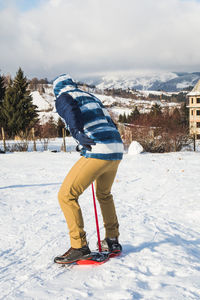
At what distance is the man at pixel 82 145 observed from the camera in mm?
2607

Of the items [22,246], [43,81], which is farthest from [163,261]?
[43,81]

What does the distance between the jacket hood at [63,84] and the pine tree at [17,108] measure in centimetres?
3159

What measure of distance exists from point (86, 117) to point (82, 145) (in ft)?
0.84

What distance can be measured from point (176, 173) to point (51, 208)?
4.82 meters

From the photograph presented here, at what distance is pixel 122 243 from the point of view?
3.52 metres

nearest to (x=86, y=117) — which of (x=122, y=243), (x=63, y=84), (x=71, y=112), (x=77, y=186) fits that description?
(x=71, y=112)

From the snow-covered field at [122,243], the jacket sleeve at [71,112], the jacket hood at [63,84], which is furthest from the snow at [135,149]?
the jacket sleeve at [71,112]

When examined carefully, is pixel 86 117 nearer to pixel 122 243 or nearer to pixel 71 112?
pixel 71 112

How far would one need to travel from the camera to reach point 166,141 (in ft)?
54.1

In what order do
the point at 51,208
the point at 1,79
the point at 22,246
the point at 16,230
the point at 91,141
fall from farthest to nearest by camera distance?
the point at 1,79 < the point at 51,208 < the point at 16,230 < the point at 22,246 < the point at 91,141

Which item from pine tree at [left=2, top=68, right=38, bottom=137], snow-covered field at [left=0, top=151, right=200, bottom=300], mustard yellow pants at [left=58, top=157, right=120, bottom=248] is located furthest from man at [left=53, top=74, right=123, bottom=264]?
pine tree at [left=2, top=68, right=38, bottom=137]

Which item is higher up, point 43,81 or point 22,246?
point 43,81

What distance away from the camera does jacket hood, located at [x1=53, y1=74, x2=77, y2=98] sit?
2.71 m

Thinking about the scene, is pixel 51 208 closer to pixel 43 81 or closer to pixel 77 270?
pixel 77 270
